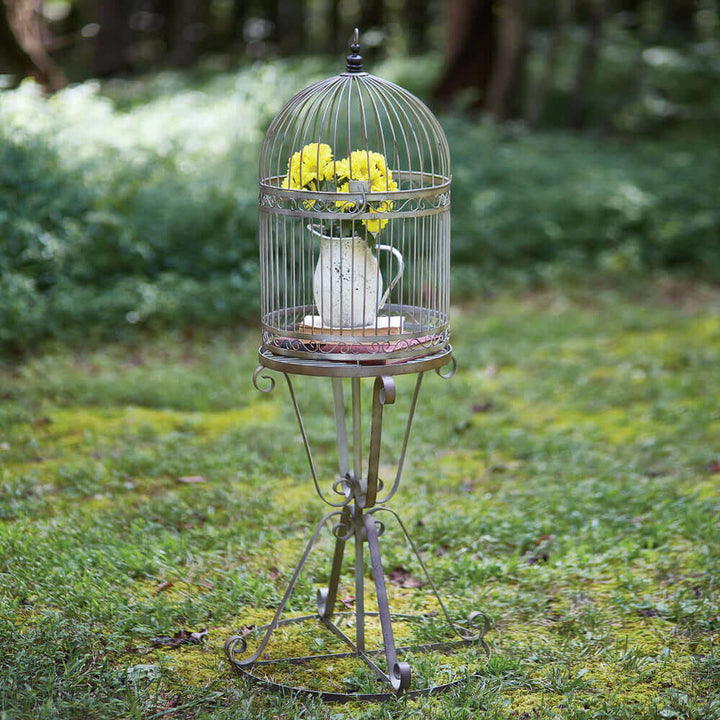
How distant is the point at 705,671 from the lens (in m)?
3.25

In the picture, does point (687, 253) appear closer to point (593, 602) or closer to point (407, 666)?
point (593, 602)

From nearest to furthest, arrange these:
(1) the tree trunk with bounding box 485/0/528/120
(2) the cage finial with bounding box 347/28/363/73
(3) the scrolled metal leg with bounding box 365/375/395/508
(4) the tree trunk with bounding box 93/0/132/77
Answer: (3) the scrolled metal leg with bounding box 365/375/395/508 < (2) the cage finial with bounding box 347/28/363/73 < (1) the tree trunk with bounding box 485/0/528/120 < (4) the tree trunk with bounding box 93/0/132/77

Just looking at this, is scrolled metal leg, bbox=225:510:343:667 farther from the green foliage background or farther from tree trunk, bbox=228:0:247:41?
tree trunk, bbox=228:0:247:41

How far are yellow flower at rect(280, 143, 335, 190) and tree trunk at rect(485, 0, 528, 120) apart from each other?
9.67m

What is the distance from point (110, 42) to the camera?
17.1 meters

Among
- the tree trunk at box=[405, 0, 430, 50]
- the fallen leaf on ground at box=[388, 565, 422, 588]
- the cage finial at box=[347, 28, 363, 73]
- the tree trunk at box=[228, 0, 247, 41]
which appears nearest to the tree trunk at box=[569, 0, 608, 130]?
the tree trunk at box=[405, 0, 430, 50]

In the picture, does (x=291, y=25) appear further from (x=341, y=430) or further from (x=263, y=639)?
(x=263, y=639)

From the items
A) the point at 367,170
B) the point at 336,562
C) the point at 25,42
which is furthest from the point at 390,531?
the point at 25,42

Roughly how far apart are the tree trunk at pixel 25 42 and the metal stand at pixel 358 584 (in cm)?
768

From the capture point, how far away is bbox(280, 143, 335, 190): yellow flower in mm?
3104

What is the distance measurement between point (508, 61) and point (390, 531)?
31.7 ft

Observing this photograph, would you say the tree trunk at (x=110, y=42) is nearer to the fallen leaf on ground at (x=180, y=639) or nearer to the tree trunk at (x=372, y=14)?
the tree trunk at (x=372, y=14)

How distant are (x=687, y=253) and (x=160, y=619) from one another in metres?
7.40

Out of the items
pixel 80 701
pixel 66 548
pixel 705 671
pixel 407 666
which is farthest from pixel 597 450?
pixel 80 701
